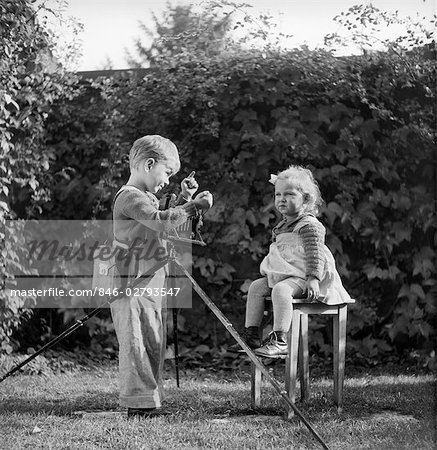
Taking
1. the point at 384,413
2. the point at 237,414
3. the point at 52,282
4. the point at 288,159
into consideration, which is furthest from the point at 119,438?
the point at 288,159

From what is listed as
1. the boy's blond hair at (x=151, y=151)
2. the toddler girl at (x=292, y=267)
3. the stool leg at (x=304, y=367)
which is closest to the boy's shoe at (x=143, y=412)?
the toddler girl at (x=292, y=267)

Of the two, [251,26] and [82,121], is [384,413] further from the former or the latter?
[82,121]

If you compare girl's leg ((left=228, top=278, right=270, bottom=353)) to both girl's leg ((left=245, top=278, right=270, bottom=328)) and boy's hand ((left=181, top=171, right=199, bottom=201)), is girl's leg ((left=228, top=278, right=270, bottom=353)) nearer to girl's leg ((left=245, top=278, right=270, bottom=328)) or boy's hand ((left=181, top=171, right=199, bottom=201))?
girl's leg ((left=245, top=278, right=270, bottom=328))

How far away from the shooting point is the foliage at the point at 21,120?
4.31 metres

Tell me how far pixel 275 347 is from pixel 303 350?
327 millimetres

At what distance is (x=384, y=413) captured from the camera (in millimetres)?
3613

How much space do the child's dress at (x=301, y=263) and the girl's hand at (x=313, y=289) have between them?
0.03 metres

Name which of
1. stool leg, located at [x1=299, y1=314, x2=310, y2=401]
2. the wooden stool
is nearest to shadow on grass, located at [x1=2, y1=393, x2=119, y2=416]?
the wooden stool

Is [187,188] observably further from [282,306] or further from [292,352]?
[292,352]

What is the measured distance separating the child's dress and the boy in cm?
46

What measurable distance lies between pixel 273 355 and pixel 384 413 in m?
0.67

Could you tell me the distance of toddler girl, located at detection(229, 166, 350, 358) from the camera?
337cm

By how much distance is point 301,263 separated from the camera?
3.46 m

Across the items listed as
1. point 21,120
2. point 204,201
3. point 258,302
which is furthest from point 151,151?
point 21,120
